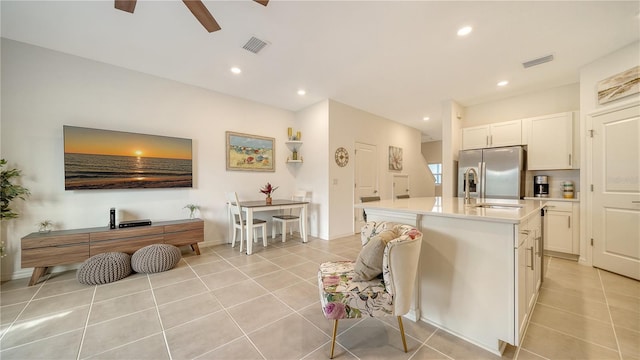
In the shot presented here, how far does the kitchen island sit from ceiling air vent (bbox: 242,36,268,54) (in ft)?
7.77

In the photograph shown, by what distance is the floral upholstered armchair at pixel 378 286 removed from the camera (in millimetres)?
1367

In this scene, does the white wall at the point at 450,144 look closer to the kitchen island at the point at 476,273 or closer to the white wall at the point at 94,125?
the kitchen island at the point at 476,273

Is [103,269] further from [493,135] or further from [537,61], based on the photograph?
[493,135]

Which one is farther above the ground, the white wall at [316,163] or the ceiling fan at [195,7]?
the ceiling fan at [195,7]

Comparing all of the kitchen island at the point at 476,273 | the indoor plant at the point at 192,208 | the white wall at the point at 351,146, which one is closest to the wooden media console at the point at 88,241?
the indoor plant at the point at 192,208

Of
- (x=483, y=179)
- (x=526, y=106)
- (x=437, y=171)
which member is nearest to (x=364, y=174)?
(x=483, y=179)

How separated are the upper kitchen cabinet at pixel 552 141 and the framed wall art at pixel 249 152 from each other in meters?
4.62

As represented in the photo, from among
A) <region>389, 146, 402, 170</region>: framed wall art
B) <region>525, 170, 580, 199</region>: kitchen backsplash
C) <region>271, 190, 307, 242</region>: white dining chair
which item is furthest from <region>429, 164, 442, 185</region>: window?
<region>271, 190, 307, 242</region>: white dining chair

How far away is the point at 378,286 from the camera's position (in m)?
1.44

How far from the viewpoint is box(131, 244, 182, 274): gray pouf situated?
267 cm

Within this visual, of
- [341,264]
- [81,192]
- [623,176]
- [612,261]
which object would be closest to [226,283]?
[341,264]

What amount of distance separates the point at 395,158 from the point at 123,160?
18.0 ft

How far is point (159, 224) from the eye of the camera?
308 cm

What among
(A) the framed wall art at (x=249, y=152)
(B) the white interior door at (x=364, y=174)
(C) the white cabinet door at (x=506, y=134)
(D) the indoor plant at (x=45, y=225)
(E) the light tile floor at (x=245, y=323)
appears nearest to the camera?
(E) the light tile floor at (x=245, y=323)
